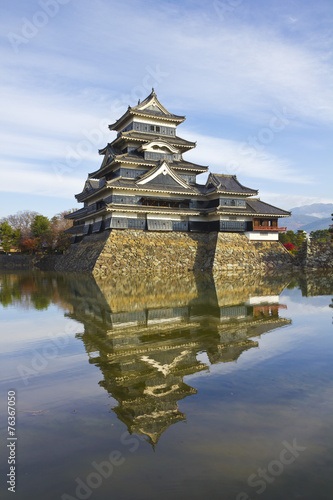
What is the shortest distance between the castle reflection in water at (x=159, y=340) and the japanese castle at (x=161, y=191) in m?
17.7

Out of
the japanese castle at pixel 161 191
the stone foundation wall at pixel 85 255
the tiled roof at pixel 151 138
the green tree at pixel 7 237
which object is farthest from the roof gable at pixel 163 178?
the green tree at pixel 7 237

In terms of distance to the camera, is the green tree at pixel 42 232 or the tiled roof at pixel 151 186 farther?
the green tree at pixel 42 232

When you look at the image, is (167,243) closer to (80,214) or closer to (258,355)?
(80,214)

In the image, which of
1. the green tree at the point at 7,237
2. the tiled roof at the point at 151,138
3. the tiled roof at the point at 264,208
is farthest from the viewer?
the green tree at the point at 7,237

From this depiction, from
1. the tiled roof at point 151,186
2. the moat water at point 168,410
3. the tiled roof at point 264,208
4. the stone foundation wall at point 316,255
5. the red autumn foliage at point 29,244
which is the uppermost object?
the tiled roof at point 151,186

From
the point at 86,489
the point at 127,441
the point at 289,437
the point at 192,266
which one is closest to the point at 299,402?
the point at 289,437

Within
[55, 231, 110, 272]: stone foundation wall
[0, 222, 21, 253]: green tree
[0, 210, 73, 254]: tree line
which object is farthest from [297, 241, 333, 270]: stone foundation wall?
[0, 222, 21, 253]: green tree

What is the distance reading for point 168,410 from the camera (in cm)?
465

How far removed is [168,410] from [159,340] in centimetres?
348

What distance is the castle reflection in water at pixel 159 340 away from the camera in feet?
15.9

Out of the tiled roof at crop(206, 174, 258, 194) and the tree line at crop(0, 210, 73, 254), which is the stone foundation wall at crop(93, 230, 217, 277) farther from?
the tree line at crop(0, 210, 73, 254)

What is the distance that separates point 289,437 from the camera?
3.92 metres

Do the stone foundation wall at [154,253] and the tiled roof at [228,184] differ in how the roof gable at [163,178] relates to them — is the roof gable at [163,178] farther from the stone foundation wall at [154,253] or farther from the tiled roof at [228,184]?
the stone foundation wall at [154,253]

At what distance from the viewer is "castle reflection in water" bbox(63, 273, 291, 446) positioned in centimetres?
483
